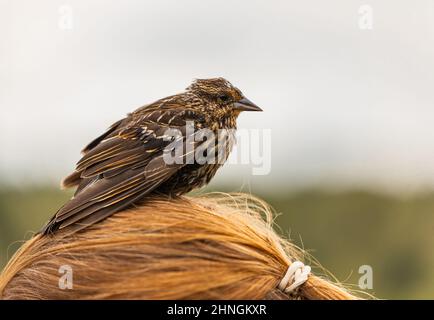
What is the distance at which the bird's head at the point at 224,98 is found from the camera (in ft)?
12.5

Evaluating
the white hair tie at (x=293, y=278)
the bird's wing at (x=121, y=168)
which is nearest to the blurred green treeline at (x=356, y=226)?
the bird's wing at (x=121, y=168)

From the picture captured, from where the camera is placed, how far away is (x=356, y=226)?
417 inches

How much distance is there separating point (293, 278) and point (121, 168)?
989 mm

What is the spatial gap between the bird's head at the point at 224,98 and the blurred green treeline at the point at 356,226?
5110 mm

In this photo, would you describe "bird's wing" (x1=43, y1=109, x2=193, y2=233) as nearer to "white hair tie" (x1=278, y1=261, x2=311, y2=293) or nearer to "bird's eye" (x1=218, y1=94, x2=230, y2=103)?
"bird's eye" (x1=218, y1=94, x2=230, y2=103)

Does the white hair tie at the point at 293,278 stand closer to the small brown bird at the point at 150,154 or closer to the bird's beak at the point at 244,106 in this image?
the small brown bird at the point at 150,154

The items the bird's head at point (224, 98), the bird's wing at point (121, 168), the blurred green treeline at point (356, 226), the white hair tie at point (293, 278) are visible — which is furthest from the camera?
the blurred green treeline at point (356, 226)

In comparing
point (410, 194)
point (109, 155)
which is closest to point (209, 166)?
point (109, 155)

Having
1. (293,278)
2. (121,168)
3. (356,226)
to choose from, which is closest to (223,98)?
(121,168)

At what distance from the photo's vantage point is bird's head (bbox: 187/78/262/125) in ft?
12.5

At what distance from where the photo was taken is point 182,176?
10.7 feet

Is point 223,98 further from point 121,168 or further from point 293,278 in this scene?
point 293,278
